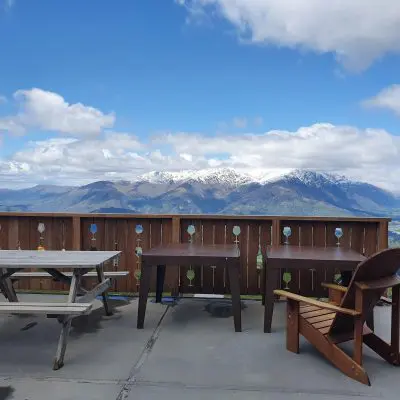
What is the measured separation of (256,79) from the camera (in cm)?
1494

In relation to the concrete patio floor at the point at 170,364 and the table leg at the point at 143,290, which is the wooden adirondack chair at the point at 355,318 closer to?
the concrete patio floor at the point at 170,364

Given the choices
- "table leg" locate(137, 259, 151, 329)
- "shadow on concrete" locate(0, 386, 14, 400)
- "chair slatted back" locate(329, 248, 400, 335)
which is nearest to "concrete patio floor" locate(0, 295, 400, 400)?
"shadow on concrete" locate(0, 386, 14, 400)

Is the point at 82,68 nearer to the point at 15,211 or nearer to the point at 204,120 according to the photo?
the point at 15,211

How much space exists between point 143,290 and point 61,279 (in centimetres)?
78

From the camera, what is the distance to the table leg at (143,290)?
392 centimetres

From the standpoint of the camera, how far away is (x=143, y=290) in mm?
3971

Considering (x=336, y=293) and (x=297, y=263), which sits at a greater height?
(x=297, y=263)

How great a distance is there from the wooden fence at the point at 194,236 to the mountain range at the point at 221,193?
9793 cm

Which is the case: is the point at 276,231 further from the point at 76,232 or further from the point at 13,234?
the point at 13,234

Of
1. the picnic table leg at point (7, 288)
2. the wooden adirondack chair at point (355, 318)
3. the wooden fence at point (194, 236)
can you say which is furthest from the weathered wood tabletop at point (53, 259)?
the wooden adirondack chair at point (355, 318)

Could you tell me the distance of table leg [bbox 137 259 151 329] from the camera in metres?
3.92

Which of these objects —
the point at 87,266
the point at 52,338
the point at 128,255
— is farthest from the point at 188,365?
the point at 128,255

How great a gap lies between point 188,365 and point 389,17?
8.05 m

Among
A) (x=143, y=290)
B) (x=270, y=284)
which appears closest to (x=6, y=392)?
(x=143, y=290)
